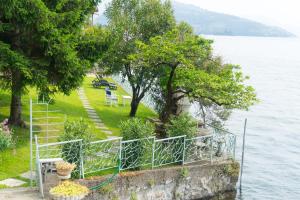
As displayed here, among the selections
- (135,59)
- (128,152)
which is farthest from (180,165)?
(135,59)

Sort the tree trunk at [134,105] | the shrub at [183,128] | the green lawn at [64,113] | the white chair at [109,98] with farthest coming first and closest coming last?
the white chair at [109,98], the tree trunk at [134,105], the shrub at [183,128], the green lawn at [64,113]

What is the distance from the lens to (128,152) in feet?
54.3

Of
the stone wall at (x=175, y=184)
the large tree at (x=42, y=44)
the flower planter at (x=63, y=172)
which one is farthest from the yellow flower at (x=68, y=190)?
the large tree at (x=42, y=44)

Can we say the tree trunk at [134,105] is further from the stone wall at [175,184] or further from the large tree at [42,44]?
the stone wall at [175,184]

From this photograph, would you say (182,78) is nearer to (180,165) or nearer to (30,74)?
(180,165)

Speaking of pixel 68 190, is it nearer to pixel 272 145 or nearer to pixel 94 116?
pixel 94 116

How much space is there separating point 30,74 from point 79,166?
4.86 meters

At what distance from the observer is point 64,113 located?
2589cm

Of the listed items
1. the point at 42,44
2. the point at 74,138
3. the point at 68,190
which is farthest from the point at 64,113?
the point at 68,190

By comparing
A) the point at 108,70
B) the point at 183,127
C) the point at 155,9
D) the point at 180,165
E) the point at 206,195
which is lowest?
the point at 206,195

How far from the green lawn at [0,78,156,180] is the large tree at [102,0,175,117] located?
289 centimetres

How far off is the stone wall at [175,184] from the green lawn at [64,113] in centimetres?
320

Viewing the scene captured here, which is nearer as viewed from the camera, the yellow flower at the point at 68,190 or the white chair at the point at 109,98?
the yellow flower at the point at 68,190

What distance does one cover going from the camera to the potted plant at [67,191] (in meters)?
12.9
